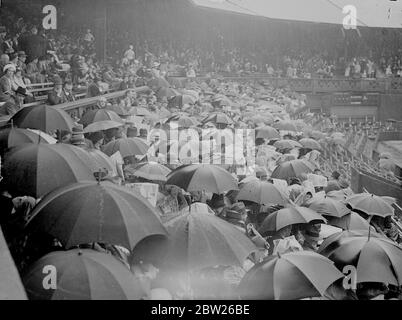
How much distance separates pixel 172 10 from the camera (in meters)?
20.6

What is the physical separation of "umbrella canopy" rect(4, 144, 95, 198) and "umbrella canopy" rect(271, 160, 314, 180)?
3370 millimetres

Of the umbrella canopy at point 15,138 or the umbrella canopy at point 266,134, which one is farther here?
the umbrella canopy at point 266,134

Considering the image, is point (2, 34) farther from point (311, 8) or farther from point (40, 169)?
point (311, 8)

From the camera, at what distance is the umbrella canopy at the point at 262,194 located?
18.2 ft

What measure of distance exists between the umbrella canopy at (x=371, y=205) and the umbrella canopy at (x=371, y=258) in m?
1.82

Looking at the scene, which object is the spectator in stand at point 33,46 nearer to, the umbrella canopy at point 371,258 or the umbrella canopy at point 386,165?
the umbrella canopy at point 371,258

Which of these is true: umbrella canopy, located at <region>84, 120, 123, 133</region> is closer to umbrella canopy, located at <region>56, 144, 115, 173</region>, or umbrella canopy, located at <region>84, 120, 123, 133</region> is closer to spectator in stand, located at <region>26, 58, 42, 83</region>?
umbrella canopy, located at <region>56, 144, 115, 173</region>

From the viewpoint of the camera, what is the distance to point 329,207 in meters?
5.57

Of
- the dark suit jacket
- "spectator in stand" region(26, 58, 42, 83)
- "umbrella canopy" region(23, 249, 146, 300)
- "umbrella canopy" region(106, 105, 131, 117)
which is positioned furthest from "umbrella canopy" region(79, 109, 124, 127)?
"umbrella canopy" region(23, 249, 146, 300)

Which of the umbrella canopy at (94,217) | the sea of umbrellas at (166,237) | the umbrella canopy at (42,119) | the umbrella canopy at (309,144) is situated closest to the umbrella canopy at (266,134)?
the umbrella canopy at (309,144)

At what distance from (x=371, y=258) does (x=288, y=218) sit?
3.06ft

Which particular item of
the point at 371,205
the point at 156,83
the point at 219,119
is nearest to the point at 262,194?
the point at 371,205

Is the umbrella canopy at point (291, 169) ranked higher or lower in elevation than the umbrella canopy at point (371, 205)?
higher
